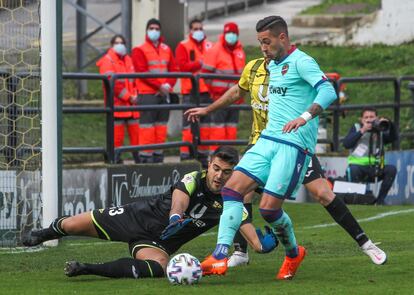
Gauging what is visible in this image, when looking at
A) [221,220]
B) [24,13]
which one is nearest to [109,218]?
[221,220]

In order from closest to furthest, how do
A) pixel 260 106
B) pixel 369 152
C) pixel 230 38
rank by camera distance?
pixel 260 106
pixel 369 152
pixel 230 38

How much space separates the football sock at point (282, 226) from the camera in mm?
10219

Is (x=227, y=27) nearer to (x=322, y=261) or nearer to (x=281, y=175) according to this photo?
(x=322, y=261)

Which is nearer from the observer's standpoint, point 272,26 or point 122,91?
point 272,26

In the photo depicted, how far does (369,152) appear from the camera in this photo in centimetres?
1778

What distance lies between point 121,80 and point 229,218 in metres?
7.35

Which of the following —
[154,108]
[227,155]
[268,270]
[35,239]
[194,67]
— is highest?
[194,67]

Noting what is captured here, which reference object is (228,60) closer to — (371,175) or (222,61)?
(222,61)

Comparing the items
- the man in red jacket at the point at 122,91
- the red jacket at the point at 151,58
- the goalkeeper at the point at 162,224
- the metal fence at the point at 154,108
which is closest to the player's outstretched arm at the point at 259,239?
the goalkeeper at the point at 162,224

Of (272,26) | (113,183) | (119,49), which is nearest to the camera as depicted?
(272,26)

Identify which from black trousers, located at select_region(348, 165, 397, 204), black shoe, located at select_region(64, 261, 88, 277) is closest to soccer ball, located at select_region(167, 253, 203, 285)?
black shoe, located at select_region(64, 261, 88, 277)

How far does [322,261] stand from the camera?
37.9 feet

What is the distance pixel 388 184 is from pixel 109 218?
7.57 m

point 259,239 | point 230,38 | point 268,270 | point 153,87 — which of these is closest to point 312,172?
point 259,239
